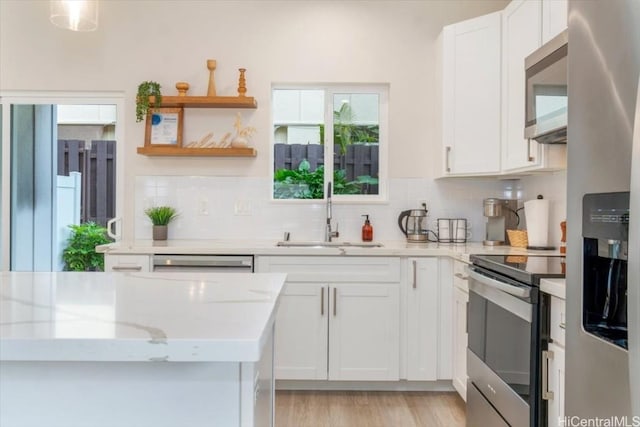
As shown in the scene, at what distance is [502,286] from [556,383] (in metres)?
0.39

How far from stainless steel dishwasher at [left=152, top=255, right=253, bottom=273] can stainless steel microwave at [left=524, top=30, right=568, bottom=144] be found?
1709mm

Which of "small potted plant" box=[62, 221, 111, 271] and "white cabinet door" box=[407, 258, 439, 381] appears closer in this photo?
"white cabinet door" box=[407, 258, 439, 381]

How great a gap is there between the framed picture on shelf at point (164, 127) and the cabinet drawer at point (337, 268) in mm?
1217

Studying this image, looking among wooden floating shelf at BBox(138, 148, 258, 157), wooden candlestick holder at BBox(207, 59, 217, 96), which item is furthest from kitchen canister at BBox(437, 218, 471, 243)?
wooden candlestick holder at BBox(207, 59, 217, 96)

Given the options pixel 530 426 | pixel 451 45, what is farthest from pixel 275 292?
pixel 451 45

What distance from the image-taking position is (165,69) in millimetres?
3432

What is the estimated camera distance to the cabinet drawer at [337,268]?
2.82 m

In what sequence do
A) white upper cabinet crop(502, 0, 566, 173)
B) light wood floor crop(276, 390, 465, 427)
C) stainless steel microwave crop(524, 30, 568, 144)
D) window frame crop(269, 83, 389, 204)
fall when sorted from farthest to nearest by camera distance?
window frame crop(269, 83, 389, 204)
light wood floor crop(276, 390, 465, 427)
white upper cabinet crop(502, 0, 566, 173)
stainless steel microwave crop(524, 30, 568, 144)

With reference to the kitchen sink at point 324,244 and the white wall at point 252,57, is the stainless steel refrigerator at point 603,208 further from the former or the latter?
the white wall at point 252,57

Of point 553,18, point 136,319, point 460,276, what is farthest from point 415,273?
point 136,319

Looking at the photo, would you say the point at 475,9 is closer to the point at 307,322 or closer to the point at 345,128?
the point at 345,128

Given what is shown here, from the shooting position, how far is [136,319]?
2.97 ft

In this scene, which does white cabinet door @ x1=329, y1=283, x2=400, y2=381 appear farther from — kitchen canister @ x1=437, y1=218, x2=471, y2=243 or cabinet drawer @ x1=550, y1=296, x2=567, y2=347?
cabinet drawer @ x1=550, y1=296, x2=567, y2=347

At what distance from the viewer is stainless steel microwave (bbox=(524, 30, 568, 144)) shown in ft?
6.55
